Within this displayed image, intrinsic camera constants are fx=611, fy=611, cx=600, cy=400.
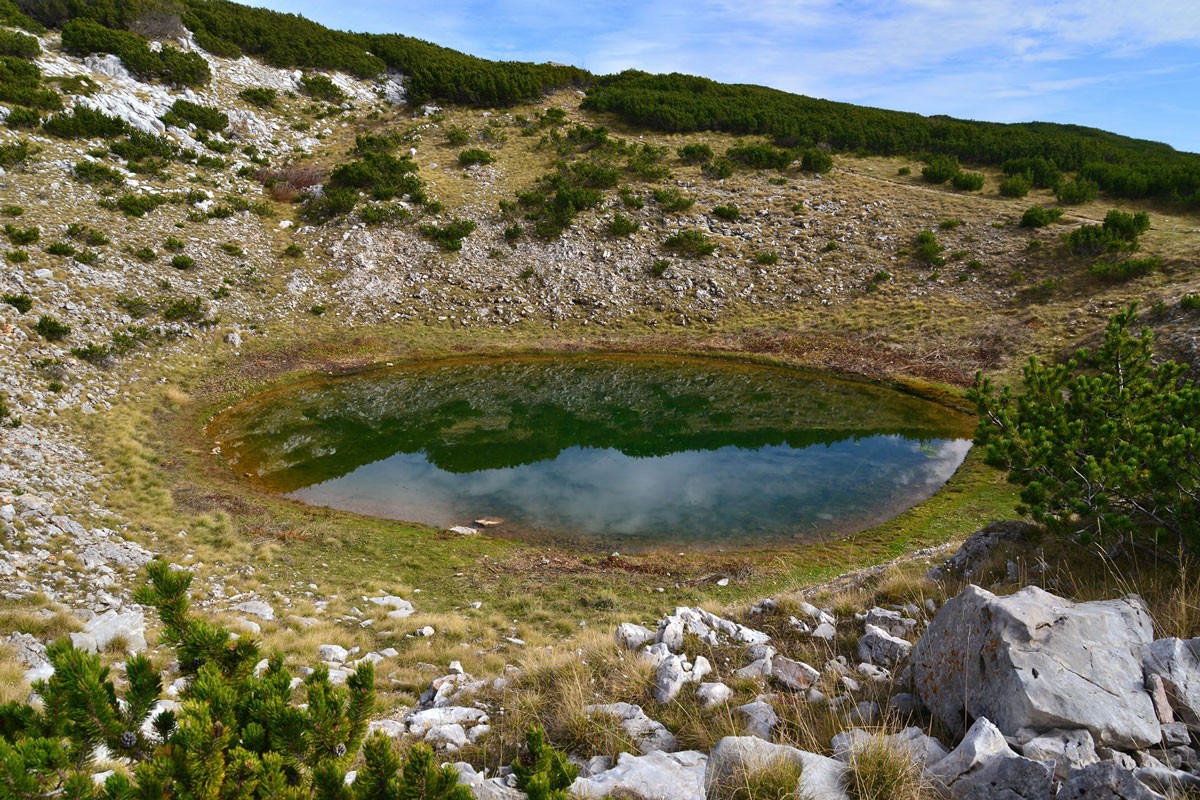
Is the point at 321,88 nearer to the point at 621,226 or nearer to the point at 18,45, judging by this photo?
the point at 18,45

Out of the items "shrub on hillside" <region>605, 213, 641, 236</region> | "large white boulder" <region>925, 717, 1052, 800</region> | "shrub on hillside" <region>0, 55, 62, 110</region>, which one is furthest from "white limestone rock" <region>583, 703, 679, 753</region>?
"shrub on hillside" <region>0, 55, 62, 110</region>

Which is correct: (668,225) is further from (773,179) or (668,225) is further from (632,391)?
(632,391)

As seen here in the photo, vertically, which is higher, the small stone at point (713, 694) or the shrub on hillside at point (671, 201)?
the shrub on hillside at point (671, 201)

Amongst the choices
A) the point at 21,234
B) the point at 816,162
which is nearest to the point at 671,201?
the point at 816,162

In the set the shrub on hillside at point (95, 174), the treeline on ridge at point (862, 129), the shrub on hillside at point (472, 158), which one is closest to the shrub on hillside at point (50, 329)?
the shrub on hillside at point (95, 174)

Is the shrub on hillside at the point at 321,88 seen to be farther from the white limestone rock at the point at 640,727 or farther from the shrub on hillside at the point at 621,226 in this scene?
the white limestone rock at the point at 640,727

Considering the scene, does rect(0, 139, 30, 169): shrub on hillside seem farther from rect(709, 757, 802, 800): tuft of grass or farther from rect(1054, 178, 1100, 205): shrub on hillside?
rect(1054, 178, 1100, 205): shrub on hillside

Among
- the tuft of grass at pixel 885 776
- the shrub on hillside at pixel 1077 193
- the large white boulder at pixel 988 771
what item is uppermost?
the shrub on hillside at pixel 1077 193
